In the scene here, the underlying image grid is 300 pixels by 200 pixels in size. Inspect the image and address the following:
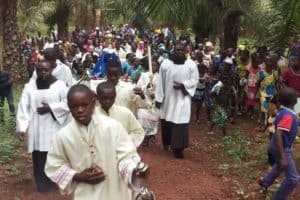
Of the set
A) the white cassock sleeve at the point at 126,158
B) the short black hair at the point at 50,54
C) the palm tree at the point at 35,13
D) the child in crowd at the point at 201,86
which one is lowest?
the child in crowd at the point at 201,86

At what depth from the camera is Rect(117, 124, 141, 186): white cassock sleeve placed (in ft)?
10.6

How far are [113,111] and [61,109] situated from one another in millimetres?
1280

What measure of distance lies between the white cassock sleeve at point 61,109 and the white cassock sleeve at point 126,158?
2.50 meters

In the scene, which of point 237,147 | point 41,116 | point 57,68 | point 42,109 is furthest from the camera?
point 237,147

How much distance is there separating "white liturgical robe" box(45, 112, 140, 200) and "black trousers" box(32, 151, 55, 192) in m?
2.80

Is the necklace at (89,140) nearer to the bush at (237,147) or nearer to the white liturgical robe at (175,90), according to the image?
the white liturgical robe at (175,90)

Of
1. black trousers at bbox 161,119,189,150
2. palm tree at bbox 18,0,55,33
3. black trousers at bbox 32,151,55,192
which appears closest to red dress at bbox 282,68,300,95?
black trousers at bbox 161,119,189,150

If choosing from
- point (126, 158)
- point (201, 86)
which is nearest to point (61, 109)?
point (126, 158)

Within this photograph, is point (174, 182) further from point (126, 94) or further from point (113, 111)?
point (113, 111)

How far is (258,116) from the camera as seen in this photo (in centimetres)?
1125

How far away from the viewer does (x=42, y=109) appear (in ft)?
19.0

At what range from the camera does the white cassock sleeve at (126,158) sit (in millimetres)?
3227

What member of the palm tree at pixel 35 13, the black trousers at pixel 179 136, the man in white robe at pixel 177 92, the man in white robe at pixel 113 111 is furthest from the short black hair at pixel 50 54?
the palm tree at pixel 35 13

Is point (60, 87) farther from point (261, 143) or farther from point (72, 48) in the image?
point (72, 48)
